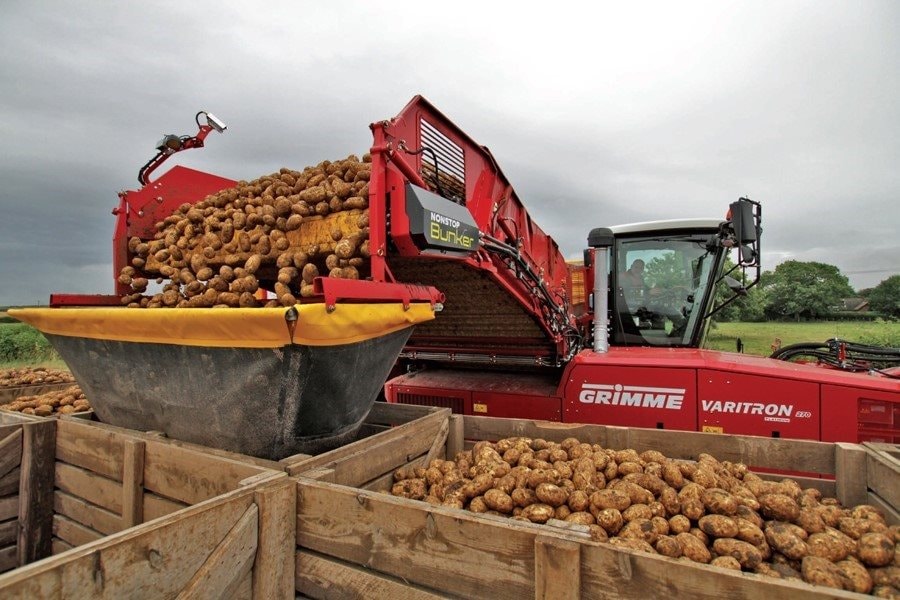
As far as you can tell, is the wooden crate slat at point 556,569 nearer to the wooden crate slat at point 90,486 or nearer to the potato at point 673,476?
the potato at point 673,476

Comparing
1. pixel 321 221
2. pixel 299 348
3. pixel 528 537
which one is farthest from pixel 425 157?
pixel 528 537

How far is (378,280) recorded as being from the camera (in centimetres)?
269

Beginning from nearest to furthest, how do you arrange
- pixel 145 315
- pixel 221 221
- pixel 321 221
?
pixel 145 315, pixel 321 221, pixel 221 221

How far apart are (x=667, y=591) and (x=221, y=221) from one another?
10.9ft

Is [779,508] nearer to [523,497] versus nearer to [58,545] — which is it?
[523,497]

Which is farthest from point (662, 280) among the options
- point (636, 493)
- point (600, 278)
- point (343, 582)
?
point (343, 582)

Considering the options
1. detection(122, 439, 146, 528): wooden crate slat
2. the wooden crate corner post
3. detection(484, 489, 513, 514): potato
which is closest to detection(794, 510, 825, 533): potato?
the wooden crate corner post

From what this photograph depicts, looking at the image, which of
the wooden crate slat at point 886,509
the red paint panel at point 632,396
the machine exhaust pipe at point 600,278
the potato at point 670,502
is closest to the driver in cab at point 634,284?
the machine exhaust pipe at point 600,278

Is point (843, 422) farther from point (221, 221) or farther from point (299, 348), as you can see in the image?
point (221, 221)

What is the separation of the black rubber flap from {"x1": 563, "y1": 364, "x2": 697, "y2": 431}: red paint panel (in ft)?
6.62

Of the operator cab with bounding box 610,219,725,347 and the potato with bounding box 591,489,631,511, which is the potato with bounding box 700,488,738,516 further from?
the operator cab with bounding box 610,219,725,347

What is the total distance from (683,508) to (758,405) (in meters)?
2.08

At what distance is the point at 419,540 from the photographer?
5.65 feet

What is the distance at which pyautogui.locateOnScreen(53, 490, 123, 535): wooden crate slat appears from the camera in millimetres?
A: 2547
